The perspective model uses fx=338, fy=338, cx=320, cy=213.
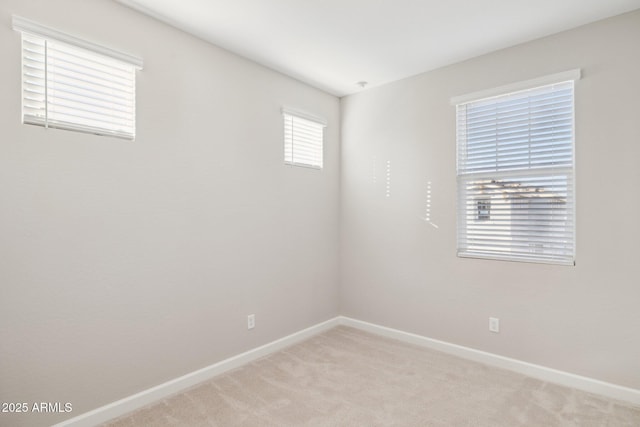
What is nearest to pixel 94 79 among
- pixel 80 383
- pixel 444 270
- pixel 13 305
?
pixel 13 305

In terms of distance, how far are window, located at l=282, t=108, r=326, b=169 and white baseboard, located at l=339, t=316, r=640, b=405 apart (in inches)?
77.0

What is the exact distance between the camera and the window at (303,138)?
11.2ft

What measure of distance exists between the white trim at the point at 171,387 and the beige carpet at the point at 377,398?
6 cm

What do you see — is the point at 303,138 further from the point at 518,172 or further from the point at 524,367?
the point at 524,367

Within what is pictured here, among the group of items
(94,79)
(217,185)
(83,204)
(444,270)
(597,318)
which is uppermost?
(94,79)

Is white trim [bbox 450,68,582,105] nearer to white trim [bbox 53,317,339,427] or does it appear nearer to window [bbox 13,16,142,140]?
window [bbox 13,16,142,140]

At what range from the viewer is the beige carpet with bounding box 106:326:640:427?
2.14m

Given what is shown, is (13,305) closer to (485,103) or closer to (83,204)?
(83,204)

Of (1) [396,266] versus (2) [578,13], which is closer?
(2) [578,13]

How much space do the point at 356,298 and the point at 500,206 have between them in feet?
6.00

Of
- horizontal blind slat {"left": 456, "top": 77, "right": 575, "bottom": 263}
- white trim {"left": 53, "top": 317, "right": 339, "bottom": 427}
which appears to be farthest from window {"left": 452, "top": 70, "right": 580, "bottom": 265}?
white trim {"left": 53, "top": 317, "right": 339, "bottom": 427}

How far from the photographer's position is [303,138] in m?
3.58

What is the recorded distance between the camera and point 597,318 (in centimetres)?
247

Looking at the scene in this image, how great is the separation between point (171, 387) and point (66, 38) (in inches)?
92.8
